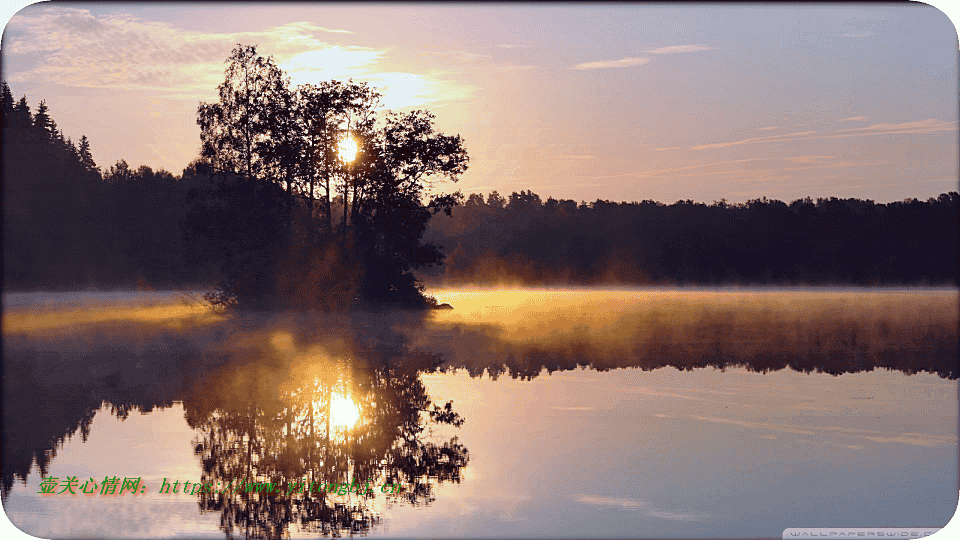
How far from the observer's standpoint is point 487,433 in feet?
49.1

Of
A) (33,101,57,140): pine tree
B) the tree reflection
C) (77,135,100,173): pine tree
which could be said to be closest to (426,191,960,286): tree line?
(77,135,100,173): pine tree

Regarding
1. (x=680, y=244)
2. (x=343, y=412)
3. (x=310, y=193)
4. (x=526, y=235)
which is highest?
(x=310, y=193)

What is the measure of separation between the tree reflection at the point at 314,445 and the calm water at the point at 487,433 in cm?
5

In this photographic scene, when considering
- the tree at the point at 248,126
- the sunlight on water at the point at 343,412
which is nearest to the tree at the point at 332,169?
the tree at the point at 248,126

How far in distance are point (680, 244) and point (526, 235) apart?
18009 mm

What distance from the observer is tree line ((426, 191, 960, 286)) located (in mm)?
72000

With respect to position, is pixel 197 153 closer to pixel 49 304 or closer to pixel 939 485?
pixel 49 304

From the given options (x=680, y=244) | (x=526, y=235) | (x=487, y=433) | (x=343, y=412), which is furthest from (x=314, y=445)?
(x=526, y=235)

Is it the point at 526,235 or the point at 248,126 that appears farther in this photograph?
the point at 526,235

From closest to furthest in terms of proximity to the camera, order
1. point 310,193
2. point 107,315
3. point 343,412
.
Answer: point 343,412 → point 107,315 → point 310,193

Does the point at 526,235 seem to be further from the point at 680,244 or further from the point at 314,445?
the point at 314,445

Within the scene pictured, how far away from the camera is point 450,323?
1527 inches

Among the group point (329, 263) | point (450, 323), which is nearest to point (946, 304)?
point (450, 323)

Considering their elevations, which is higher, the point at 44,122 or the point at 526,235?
the point at 44,122
